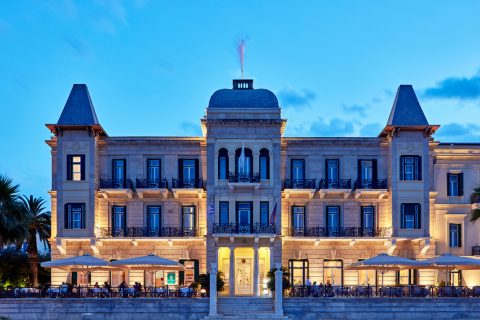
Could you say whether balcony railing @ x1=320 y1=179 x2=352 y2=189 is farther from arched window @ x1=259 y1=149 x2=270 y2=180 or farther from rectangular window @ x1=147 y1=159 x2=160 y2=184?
rectangular window @ x1=147 y1=159 x2=160 y2=184

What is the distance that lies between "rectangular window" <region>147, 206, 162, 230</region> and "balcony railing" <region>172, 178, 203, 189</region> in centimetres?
210

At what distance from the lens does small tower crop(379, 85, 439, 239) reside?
54750 millimetres

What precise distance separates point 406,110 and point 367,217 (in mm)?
7474

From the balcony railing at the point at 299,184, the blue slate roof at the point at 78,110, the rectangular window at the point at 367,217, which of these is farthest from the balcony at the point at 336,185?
the blue slate roof at the point at 78,110

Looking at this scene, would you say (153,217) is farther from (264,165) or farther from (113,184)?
(264,165)

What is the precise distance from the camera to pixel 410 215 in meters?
55.0

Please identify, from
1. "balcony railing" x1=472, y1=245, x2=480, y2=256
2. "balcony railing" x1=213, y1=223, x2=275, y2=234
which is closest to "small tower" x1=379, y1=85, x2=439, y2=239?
"balcony railing" x1=472, y1=245, x2=480, y2=256

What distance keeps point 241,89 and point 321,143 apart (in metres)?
6.37

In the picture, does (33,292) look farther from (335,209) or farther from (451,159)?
(451,159)

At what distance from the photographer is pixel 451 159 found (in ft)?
188

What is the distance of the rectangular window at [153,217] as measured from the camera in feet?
184

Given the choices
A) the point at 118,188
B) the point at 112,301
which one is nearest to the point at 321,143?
the point at 118,188

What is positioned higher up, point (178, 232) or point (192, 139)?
point (192, 139)

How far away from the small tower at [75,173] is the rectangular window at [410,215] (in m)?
19.9
